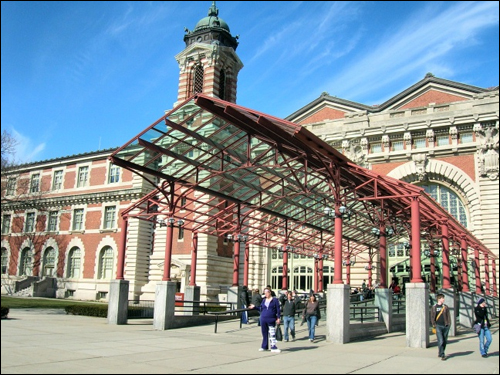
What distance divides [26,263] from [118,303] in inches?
1423

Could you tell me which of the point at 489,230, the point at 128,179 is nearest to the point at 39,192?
the point at 128,179

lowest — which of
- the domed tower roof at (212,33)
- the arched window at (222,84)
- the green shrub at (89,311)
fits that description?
the green shrub at (89,311)

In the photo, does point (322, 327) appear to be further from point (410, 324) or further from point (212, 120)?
point (212, 120)

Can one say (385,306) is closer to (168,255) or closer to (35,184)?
(168,255)

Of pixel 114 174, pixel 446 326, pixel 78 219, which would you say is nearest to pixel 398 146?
pixel 114 174

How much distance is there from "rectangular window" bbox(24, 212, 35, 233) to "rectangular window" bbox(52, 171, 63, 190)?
399 centimetres

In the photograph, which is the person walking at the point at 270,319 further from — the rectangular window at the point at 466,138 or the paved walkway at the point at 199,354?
the rectangular window at the point at 466,138

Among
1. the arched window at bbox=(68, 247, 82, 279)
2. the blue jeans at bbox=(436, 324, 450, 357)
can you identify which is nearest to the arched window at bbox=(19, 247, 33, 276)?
the arched window at bbox=(68, 247, 82, 279)

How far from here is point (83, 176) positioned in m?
51.5

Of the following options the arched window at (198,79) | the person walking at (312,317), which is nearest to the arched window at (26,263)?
the arched window at (198,79)

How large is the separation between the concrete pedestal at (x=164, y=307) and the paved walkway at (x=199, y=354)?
942 millimetres

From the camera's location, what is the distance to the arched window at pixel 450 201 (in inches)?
1511

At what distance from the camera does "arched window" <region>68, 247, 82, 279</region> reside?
49.2 m

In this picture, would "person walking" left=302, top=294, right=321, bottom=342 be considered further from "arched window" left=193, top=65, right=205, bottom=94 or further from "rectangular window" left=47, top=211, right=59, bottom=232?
"rectangular window" left=47, top=211, right=59, bottom=232
